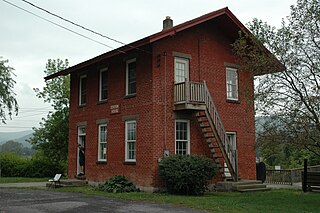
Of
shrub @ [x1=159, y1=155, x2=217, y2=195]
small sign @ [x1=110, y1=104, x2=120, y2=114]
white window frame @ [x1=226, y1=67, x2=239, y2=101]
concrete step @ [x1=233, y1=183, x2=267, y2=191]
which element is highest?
white window frame @ [x1=226, y1=67, x2=239, y2=101]

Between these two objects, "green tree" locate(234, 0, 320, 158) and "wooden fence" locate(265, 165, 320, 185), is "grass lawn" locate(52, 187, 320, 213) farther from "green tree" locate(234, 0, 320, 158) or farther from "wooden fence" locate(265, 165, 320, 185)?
"wooden fence" locate(265, 165, 320, 185)

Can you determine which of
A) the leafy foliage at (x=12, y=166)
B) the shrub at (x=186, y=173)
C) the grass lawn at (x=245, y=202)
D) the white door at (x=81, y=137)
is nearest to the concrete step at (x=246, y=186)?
the shrub at (x=186, y=173)

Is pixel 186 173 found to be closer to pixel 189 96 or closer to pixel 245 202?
pixel 245 202

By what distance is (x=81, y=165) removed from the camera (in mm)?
23266

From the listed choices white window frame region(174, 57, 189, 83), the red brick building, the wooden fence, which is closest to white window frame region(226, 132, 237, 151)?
the red brick building

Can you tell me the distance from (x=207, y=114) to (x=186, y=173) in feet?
10.5

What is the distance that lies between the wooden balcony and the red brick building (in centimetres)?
3

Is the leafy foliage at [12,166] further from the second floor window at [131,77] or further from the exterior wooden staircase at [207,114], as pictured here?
the exterior wooden staircase at [207,114]

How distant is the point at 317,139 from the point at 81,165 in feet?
45.6

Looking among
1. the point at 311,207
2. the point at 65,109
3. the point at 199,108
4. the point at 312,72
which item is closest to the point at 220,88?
the point at 199,108

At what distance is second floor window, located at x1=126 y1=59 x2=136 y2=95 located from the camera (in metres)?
19.7

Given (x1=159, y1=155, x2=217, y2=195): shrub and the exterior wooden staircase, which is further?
the exterior wooden staircase

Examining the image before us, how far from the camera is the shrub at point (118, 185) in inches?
707

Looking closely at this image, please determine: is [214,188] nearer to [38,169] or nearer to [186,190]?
[186,190]
